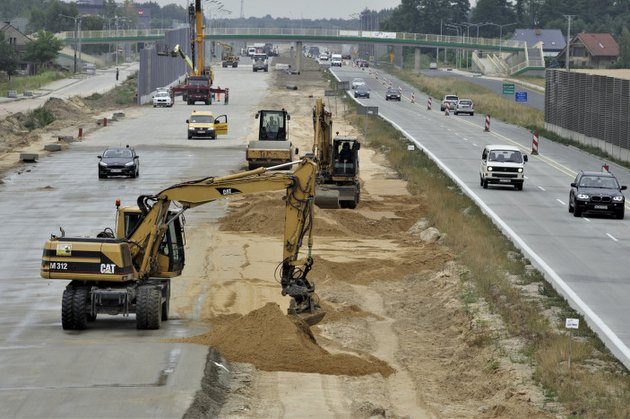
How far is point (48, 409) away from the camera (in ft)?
73.1

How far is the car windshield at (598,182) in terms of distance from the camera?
5372cm

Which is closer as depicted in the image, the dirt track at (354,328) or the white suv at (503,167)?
the dirt track at (354,328)

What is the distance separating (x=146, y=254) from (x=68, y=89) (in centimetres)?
12868

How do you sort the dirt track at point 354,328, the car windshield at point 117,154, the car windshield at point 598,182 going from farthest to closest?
the car windshield at point 117,154 < the car windshield at point 598,182 < the dirt track at point 354,328

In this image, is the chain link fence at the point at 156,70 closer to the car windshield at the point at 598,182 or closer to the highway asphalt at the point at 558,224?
the highway asphalt at the point at 558,224

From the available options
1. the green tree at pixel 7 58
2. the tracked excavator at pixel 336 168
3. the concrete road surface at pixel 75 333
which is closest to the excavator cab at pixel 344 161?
the tracked excavator at pixel 336 168

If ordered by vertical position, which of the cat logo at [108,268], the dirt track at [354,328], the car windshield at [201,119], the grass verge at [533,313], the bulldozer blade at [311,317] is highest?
the cat logo at [108,268]

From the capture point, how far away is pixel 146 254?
2927 cm

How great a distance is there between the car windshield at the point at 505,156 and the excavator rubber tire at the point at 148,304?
35.8 m

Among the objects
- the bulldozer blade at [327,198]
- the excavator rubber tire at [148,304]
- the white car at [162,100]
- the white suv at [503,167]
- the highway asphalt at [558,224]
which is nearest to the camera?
the excavator rubber tire at [148,304]

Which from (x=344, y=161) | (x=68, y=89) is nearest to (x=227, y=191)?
(x=344, y=161)

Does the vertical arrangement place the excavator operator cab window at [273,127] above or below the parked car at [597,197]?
above

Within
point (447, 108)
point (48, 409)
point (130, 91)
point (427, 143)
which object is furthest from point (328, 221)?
point (130, 91)

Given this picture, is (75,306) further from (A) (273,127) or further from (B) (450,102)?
(B) (450,102)
